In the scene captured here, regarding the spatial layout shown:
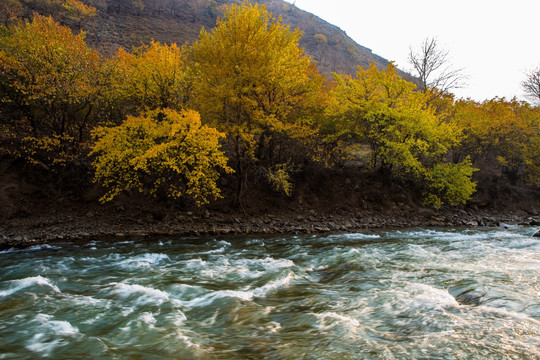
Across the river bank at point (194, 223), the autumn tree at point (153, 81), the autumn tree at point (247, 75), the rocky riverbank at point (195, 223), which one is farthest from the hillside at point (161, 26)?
the autumn tree at point (153, 81)

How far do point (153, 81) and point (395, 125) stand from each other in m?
13.4

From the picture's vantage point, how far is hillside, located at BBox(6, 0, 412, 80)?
48.9 m

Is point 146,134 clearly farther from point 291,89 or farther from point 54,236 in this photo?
point 291,89

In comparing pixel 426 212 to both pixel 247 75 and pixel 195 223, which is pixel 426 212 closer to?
pixel 247 75

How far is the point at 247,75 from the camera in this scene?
46.9 feet

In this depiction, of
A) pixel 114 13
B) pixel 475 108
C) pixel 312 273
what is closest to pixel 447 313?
pixel 312 273

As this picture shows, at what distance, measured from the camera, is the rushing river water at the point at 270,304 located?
426cm

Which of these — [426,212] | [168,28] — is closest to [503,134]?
[426,212]

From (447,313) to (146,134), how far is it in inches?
485

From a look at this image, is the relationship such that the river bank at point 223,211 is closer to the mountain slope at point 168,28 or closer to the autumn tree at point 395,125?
the autumn tree at point 395,125

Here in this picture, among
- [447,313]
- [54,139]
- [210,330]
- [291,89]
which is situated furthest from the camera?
[291,89]

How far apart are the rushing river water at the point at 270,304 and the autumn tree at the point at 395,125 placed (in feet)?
29.0

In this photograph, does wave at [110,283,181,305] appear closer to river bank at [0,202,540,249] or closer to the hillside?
river bank at [0,202,540,249]

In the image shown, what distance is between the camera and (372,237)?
540 inches
